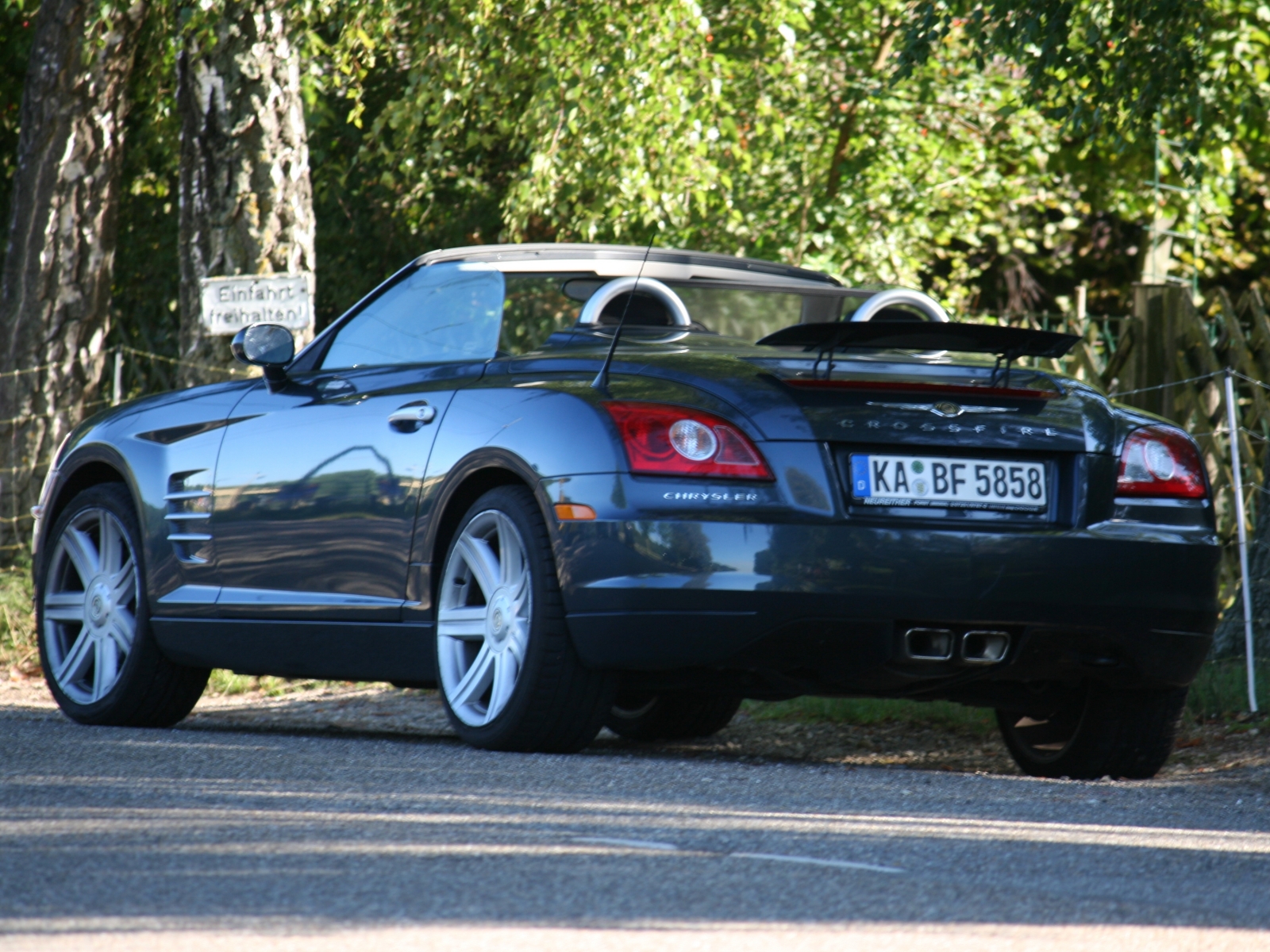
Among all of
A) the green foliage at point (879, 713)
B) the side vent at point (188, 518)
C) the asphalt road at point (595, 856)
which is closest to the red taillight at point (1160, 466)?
the asphalt road at point (595, 856)

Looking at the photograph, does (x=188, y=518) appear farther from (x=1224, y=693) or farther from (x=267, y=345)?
(x=1224, y=693)

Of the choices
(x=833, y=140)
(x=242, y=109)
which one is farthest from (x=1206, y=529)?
(x=833, y=140)

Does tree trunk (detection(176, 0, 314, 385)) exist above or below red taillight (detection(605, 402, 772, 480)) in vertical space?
above

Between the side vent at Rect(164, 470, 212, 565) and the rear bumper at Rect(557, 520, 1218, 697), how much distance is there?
185 cm

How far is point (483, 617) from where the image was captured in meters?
5.58

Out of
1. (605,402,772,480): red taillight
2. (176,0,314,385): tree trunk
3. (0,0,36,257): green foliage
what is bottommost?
(605,402,772,480): red taillight

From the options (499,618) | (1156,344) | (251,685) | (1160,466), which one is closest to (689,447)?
(499,618)

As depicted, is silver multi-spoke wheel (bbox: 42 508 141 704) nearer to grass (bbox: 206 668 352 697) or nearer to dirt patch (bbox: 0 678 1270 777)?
dirt patch (bbox: 0 678 1270 777)

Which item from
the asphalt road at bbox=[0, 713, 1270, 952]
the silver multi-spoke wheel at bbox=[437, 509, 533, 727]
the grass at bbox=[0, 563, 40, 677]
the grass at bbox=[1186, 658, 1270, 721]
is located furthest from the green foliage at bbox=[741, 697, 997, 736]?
the grass at bbox=[0, 563, 40, 677]

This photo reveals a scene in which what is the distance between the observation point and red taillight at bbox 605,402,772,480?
5.11 meters

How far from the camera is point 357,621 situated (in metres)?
6.03

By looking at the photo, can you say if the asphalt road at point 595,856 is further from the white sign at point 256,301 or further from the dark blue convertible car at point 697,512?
the white sign at point 256,301

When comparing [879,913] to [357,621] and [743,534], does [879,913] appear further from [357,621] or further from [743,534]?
[357,621]

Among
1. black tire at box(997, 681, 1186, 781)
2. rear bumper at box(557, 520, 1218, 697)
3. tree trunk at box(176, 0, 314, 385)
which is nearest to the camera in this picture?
rear bumper at box(557, 520, 1218, 697)
